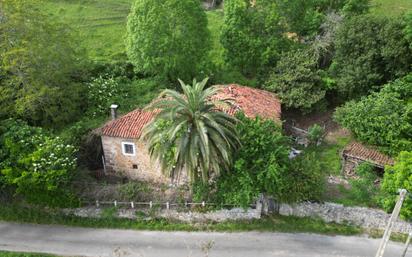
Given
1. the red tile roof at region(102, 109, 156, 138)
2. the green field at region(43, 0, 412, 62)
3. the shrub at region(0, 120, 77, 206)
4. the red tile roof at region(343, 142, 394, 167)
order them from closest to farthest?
the shrub at region(0, 120, 77, 206) → the red tile roof at region(102, 109, 156, 138) → the red tile roof at region(343, 142, 394, 167) → the green field at region(43, 0, 412, 62)

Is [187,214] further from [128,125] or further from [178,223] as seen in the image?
[128,125]

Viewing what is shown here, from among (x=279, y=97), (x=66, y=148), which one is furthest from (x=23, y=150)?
(x=279, y=97)

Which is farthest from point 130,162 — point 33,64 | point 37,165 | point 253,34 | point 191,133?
point 253,34

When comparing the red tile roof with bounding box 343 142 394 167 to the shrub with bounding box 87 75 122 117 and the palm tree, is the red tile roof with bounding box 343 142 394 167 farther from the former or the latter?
the shrub with bounding box 87 75 122 117

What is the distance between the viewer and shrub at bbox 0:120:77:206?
1248 inches

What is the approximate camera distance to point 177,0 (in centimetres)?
3938

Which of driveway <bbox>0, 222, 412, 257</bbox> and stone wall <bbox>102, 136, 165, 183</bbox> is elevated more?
stone wall <bbox>102, 136, 165, 183</bbox>

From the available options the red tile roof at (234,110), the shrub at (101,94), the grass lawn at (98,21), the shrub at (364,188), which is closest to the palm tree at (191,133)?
the red tile roof at (234,110)

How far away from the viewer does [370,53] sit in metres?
41.0

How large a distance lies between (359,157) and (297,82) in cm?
956

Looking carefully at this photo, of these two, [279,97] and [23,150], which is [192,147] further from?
[279,97]

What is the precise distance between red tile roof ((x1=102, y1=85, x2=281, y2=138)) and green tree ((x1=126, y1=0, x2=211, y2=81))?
15.4ft

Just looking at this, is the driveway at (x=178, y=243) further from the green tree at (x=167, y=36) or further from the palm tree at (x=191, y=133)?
the green tree at (x=167, y=36)

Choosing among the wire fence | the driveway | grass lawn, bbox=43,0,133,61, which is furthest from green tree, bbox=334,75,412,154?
grass lawn, bbox=43,0,133,61
